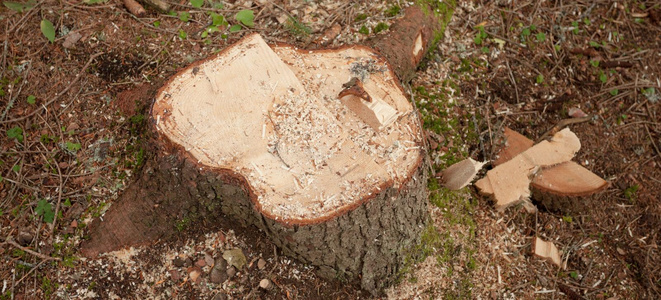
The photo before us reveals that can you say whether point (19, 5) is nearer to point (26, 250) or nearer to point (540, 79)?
point (26, 250)

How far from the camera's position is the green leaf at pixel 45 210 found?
2434 mm

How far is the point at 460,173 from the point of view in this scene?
2582 millimetres

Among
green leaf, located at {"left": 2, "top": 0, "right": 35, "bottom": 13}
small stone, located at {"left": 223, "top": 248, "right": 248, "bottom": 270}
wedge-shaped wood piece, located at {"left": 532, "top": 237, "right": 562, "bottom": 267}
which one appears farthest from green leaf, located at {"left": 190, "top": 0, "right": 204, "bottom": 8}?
wedge-shaped wood piece, located at {"left": 532, "top": 237, "right": 562, "bottom": 267}

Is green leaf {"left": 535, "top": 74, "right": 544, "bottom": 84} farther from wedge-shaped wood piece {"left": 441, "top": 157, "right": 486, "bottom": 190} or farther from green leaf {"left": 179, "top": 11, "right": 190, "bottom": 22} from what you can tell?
green leaf {"left": 179, "top": 11, "right": 190, "bottom": 22}

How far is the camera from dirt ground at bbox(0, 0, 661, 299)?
7.86 ft

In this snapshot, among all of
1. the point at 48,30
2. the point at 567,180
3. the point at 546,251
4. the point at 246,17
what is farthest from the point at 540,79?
the point at 48,30

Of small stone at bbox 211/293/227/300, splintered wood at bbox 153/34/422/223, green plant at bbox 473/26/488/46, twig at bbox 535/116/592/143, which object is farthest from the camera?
green plant at bbox 473/26/488/46

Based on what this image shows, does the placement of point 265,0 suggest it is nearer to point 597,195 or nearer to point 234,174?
point 234,174

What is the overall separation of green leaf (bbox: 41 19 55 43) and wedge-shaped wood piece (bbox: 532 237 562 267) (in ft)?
10.3

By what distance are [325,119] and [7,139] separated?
1.88 meters

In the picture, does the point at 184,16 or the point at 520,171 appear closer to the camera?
the point at 520,171

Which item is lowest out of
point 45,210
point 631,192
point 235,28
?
point 631,192

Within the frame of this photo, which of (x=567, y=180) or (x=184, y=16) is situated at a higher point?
(x=184, y=16)

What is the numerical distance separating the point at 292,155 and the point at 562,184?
1809 millimetres
